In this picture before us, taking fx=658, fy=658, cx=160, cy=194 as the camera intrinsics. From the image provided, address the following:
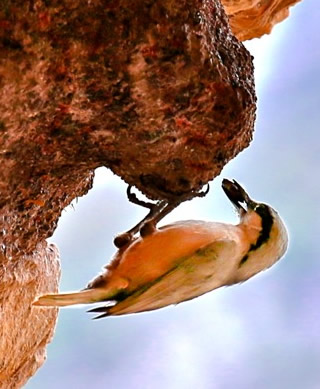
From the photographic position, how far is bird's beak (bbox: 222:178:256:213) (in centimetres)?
96

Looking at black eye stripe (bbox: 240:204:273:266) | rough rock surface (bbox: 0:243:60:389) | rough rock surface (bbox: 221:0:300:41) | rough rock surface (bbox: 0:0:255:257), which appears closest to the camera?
rough rock surface (bbox: 0:0:255:257)

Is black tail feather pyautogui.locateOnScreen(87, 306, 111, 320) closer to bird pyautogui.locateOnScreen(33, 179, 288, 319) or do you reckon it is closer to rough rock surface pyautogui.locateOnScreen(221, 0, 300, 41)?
bird pyautogui.locateOnScreen(33, 179, 288, 319)

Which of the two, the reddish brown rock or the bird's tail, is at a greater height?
the reddish brown rock

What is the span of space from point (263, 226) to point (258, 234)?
0.02 metres

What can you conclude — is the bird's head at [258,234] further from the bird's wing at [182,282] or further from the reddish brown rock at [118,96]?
the reddish brown rock at [118,96]

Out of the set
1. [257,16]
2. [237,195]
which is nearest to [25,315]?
[237,195]

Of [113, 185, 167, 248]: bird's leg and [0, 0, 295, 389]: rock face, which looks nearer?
[0, 0, 295, 389]: rock face

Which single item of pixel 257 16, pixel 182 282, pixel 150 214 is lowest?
pixel 182 282

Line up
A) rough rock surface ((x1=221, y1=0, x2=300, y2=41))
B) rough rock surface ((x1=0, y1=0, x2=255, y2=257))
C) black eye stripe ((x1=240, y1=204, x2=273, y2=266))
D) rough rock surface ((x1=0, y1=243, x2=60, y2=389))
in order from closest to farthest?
1. rough rock surface ((x1=0, y1=0, x2=255, y2=257))
2. black eye stripe ((x1=240, y1=204, x2=273, y2=266))
3. rough rock surface ((x1=0, y1=243, x2=60, y2=389))
4. rough rock surface ((x1=221, y1=0, x2=300, y2=41))

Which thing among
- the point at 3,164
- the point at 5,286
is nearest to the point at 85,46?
the point at 3,164

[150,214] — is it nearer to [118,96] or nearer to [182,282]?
[182,282]

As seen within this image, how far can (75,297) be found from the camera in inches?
31.7

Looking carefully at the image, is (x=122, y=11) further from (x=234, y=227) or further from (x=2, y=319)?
(x=2, y=319)

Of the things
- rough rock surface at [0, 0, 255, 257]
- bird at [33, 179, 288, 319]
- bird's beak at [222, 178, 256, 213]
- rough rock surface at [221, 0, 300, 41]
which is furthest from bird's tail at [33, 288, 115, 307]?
rough rock surface at [221, 0, 300, 41]
